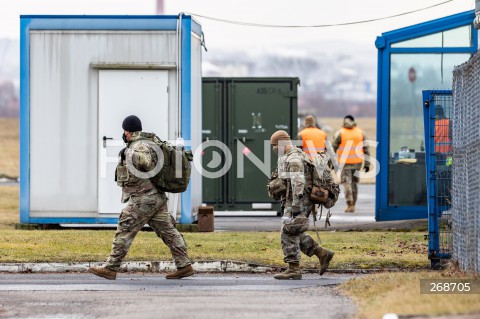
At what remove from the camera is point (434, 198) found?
14984mm

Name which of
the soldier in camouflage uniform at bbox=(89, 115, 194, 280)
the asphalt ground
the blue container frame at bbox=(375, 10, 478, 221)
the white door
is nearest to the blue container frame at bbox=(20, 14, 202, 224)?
the white door

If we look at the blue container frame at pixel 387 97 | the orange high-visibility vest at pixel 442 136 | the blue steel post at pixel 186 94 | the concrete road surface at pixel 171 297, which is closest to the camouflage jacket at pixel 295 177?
the concrete road surface at pixel 171 297

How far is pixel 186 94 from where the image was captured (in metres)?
20.2

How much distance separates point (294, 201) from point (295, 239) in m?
0.50

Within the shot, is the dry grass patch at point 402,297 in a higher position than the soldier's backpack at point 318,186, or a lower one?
lower

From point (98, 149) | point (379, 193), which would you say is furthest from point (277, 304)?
point (379, 193)

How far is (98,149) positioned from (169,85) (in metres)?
1.56

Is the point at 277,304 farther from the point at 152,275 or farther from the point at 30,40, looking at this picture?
the point at 30,40

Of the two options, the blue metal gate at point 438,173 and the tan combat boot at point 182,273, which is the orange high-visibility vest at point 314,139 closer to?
the blue metal gate at point 438,173

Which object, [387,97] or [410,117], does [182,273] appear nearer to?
[387,97]

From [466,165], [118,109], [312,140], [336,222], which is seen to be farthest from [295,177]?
[312,140]

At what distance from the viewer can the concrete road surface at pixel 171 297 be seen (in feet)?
35.8

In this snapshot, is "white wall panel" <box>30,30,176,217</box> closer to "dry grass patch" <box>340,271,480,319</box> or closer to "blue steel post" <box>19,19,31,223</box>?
"blue steel post" <box>19,19,31,223</box>

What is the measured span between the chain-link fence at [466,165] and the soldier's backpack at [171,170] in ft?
10.0
